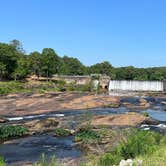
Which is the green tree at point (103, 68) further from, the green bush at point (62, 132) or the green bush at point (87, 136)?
the green bush at point (87, 136)

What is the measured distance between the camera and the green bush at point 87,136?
26.5 meters

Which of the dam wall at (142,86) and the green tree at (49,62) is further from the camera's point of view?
the green tree at (49,62)

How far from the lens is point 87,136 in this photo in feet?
91.0

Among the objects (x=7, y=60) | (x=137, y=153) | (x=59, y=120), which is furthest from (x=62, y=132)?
(x=7, y=60)

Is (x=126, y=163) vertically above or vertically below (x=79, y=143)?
above

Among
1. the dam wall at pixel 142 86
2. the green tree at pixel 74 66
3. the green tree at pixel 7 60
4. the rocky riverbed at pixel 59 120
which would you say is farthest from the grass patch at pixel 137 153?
the green tree at pixel 74 66

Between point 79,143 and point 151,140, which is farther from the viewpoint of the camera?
point 79,143

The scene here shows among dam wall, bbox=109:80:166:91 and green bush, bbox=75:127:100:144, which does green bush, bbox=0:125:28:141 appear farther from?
dam wall, bbox=109:80:166:91

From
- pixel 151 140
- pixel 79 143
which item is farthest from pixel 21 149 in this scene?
pixel 151 140

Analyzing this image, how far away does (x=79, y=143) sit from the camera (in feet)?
88.2

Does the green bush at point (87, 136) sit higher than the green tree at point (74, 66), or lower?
lower

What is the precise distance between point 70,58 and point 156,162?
142m

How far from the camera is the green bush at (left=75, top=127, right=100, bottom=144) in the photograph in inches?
1044

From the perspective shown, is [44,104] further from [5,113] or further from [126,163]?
[126,163]
